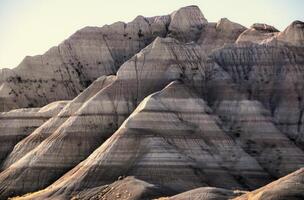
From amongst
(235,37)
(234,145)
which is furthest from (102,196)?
(235,37)

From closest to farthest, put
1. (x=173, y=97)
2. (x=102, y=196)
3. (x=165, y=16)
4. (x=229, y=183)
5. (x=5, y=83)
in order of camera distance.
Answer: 1. (x=102, y=196)
2. (x=229, y=183)
3. (x=173, y=97)
4. (x=5, y=83)
5. (x=165, y=16)

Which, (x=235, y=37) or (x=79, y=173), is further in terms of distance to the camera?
(x=235, y=37)

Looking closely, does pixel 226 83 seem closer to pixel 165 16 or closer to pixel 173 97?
pixel 173 97

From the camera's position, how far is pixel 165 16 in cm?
18538

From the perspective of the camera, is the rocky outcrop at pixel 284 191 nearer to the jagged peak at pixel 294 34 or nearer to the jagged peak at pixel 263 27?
the jagged peak at pixel 294 34

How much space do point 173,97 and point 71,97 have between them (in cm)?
3440

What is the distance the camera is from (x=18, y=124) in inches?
6088

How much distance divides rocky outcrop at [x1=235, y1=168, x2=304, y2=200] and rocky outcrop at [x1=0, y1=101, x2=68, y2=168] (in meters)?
52.4

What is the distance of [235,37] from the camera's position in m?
182

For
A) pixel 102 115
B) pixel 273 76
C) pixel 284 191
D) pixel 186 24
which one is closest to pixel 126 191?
pixel 284 191

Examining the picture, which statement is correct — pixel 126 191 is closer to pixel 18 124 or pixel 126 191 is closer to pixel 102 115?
pixel 102 115

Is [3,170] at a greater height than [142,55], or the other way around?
[142,55]

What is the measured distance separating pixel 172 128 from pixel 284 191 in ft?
115

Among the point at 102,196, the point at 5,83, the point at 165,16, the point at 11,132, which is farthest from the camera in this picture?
the point at 165,16
